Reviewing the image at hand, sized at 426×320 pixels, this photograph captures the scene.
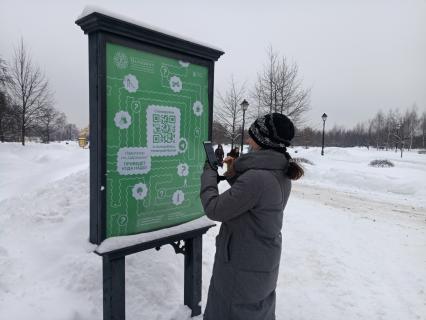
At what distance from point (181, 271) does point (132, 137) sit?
2.09 metres

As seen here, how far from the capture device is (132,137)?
2.44 meters

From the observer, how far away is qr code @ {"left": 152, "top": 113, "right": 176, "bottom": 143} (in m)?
2.61

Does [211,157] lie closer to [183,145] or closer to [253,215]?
A: [253,215]

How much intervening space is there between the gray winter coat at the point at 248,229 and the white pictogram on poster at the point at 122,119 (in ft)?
2.35

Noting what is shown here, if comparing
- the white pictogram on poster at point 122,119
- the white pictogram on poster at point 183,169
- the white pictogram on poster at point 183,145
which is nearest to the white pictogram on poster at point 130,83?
the white pictogram on poster at point 122,119

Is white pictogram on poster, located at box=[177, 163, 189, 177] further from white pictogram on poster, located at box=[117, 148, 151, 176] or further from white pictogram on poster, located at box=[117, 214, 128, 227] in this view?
white pictogram on poster, located at box=[117, 214, 128, 227]

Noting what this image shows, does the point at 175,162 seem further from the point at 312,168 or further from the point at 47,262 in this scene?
the point at 312,168

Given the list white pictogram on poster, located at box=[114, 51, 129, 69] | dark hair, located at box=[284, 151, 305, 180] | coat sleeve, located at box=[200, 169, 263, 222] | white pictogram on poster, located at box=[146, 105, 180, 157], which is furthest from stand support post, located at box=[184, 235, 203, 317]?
white pictogram on poster, located at box=[114, 51, 129, 69]

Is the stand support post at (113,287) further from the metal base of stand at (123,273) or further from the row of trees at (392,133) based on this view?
the row of trees at (392,133)

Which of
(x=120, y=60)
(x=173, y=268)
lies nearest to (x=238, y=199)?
(x=120, y=60)

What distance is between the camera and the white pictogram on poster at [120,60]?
228 centimetres

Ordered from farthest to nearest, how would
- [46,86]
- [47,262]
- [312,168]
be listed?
[46,86] < [312,168] < [47,262]

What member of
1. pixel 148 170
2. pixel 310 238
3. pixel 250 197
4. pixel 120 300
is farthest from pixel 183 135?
pixel 310 238

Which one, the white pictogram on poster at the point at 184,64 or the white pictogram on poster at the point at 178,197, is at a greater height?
the white pictogram on poster at the point at 184,64
